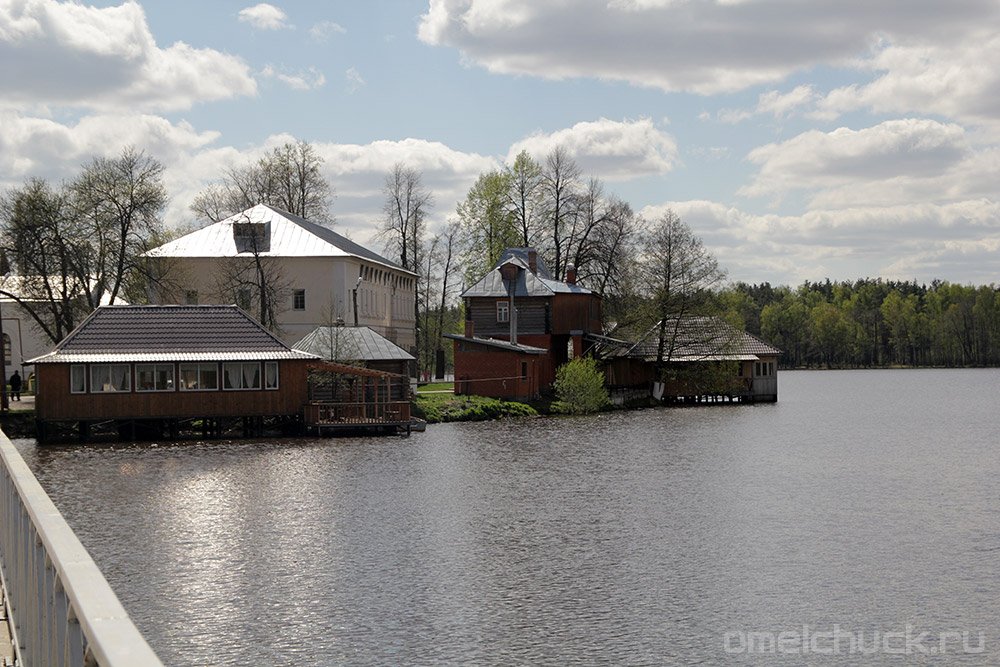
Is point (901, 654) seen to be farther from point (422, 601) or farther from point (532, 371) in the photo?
point (532, 371)

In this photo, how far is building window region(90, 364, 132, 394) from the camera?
172ft

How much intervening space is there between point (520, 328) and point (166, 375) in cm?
2894

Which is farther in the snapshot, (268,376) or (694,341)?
(694,341)

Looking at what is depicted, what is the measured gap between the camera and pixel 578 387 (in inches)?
2849

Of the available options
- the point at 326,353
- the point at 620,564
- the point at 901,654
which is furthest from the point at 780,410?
the point at 901,654

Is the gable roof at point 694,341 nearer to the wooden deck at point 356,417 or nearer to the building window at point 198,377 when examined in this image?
the wooden deck at point 356,417

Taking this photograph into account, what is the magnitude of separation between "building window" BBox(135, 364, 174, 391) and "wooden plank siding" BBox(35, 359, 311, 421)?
0.19 meters

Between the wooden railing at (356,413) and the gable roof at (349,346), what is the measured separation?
331 cm

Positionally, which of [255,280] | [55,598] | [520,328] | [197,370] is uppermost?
[255,280]

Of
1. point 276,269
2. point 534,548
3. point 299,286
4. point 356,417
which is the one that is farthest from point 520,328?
point 534,548

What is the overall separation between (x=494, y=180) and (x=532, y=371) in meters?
21.1

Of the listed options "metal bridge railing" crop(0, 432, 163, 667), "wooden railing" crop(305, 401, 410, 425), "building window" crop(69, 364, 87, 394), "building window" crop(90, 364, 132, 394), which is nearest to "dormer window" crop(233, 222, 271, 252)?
"wooden railing" crop(305, 401, 410, 425)

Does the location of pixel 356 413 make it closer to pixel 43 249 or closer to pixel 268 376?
pixel 268 376

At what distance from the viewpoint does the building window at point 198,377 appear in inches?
2100
